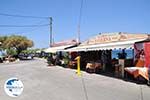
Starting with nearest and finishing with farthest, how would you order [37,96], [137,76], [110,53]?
[37,96]
[137,76]
[110,53]

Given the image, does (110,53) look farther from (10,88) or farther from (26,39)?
(26,39)

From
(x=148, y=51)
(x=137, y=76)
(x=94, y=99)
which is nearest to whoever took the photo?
(x=94, y=99)

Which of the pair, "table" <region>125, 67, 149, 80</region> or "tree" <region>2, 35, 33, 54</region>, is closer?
"table" <region>125, 67, 149, 80</region>

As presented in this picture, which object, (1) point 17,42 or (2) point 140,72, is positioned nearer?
(2) point 140,72

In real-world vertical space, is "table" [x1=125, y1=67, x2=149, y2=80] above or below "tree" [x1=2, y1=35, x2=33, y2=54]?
below

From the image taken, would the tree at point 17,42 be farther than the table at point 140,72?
Yes

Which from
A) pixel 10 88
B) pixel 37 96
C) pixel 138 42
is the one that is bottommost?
pixel 37 96

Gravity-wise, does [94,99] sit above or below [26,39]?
below

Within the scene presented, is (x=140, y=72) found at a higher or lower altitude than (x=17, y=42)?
lower

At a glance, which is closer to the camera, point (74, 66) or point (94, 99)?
point (94, 99)

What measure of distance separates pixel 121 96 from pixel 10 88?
23.0ft

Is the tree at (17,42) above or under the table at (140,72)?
above

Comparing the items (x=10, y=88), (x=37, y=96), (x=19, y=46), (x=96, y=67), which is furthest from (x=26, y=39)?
(x=10, y=88)

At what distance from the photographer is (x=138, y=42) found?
675 inches
